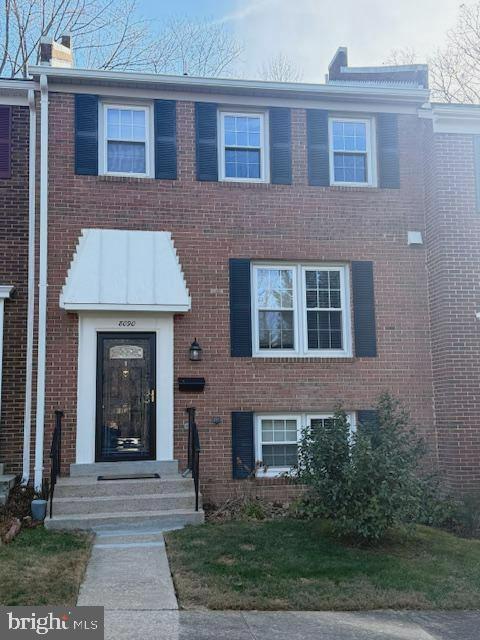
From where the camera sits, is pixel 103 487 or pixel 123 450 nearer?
pixel 103 487

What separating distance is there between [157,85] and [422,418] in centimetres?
695

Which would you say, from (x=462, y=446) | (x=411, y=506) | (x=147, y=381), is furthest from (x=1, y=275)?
(x=462, y=446)

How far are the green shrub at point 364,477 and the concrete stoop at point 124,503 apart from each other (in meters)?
1.85

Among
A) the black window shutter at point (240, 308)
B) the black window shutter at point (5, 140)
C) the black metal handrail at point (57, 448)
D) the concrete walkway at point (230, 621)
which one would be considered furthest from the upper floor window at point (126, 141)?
the concrete walkway at point (230, 621)

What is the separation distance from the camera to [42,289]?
365 inches

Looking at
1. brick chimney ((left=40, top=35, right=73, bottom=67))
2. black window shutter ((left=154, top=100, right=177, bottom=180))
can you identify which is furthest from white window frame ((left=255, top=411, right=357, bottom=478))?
brick chimney ((left=40, top=35, right=73, bottom=67))

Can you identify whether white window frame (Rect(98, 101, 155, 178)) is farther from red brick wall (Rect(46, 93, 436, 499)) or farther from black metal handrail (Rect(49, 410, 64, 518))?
black metal handrail (Rect(49, 410, 64, 518))

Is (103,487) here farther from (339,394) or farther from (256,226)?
(256,226)

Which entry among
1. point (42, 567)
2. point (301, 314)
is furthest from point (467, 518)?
point (42, 567)

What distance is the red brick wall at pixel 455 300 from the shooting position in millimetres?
9555

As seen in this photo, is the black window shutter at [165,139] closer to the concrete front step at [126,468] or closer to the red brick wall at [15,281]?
the red brick wall at [15,281]

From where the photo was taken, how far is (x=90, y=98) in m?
9.83

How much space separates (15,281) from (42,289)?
2.12 ft

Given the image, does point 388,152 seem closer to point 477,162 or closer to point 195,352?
point 477,162
